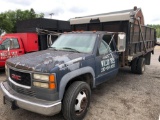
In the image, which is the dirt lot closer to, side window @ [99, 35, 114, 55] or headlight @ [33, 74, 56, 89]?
headlight @ [33, 74, 56, 89]

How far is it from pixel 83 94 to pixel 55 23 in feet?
23.7

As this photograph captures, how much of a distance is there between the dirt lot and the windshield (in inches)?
58.3

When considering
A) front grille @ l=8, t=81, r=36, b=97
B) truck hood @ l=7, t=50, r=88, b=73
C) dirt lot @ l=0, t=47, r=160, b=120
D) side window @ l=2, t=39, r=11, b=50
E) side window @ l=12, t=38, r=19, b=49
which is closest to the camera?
truck hood @ l=7, t=50, r=88, b=73

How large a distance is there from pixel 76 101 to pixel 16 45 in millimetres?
5544

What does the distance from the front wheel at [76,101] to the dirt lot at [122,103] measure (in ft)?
0.98

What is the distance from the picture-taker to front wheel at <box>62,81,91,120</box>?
3.26 metres

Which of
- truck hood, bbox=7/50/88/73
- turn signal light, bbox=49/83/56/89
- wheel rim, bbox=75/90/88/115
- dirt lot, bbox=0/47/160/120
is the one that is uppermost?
truck hood, bbox=7/50/88/73

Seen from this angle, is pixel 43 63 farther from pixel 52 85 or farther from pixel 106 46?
pixel 106 46

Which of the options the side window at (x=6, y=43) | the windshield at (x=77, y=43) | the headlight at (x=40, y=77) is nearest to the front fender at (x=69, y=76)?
the headlight at (x=40, y=77)

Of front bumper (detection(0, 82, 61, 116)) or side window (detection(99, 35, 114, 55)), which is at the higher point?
side window (detection(99, 35, 114, 55))

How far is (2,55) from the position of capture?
7.40 meters

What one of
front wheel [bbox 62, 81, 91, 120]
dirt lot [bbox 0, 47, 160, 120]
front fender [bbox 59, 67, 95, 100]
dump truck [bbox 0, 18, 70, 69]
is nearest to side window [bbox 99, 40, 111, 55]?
front fender [bbox 59, 67, 95, 100]

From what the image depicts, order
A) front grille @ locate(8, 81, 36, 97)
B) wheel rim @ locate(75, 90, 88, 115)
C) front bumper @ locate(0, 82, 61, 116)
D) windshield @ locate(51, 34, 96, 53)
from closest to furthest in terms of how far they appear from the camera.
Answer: front bumper @ locate(0, 82, 61, 116) → front grille @ locate(8, 81, 36, 97) → wheel rim @ locate(75, 90, 88, 115) → windshield @ locate(51, 34, 96, 53)

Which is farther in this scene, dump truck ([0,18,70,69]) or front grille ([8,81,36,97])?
dump truck ([0,18,70,69])
